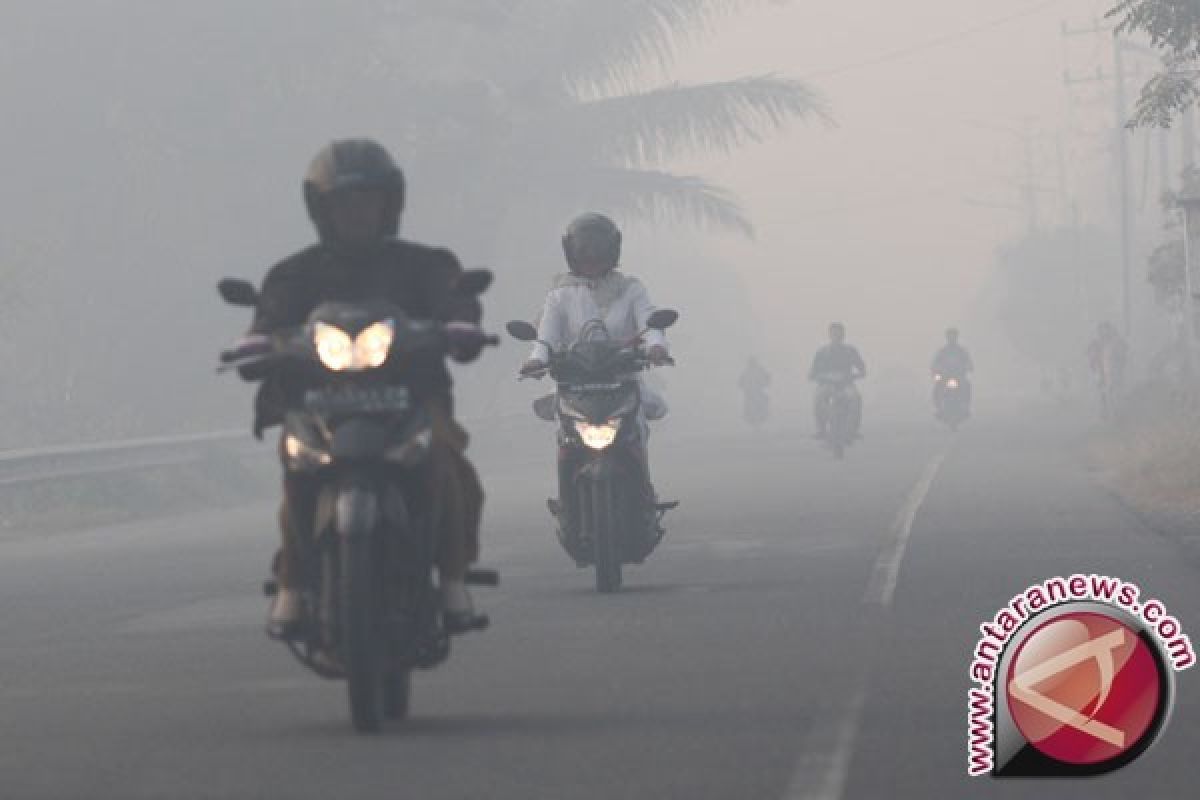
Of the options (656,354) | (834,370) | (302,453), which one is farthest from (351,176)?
(834,370)

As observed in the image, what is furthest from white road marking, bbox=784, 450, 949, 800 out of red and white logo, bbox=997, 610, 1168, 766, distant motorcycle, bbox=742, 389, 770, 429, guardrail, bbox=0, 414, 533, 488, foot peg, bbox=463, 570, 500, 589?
distant motorcycle, bbox=742, 389, 770, 429

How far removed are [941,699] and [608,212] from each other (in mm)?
39410

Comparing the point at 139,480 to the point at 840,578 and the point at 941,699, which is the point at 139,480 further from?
the point at 941,699

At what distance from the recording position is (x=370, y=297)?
32.4 ft

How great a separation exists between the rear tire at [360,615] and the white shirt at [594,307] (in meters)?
6.30

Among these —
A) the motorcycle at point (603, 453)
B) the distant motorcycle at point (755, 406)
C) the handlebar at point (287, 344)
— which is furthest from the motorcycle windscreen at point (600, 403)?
the distant motorcycle at point (755, 406)

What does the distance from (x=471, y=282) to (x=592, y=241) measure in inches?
228

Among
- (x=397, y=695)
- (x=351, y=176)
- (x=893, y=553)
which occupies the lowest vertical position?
(x=893, y=553)

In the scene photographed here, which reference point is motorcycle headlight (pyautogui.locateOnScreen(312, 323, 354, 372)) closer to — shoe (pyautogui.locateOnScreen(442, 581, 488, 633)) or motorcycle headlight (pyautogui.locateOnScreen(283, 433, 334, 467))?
motorcycle headlight (pyautogui.locateOnScreen(283, 433, 334, 467))

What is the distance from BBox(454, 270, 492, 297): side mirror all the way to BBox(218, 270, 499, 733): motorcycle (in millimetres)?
254

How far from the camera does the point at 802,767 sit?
8.70 m

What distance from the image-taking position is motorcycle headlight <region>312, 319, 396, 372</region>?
9.46 metres

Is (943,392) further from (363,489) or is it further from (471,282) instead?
(363,489)

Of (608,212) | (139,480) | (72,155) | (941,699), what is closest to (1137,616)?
(941,699)
